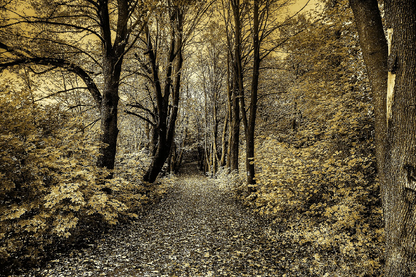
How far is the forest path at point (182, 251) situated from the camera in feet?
12.5

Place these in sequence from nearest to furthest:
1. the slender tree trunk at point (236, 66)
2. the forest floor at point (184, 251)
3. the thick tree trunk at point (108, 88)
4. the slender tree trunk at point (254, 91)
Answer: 1. the forest floor at point (184, 251)
2. the thick tree trunk at point (108, 88)
3. the slender tree trunk at point (254, 91)
4. the slender tree trunk at point (236, 66)

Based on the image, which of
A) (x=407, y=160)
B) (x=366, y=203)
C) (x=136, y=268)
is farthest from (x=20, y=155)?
(x=366, y=203)

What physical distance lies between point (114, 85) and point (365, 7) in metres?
7.06

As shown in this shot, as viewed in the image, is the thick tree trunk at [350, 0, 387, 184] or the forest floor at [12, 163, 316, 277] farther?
the forest floor at [12, 163, 316, 277]

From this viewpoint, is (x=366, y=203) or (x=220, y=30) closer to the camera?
(x=366, y=203)

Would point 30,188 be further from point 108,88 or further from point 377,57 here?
point 377,57

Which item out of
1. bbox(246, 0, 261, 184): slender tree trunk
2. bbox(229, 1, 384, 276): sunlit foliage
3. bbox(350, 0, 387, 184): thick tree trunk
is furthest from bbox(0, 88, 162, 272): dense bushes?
bbox(246, 0, 261, 184): slender tree trunk

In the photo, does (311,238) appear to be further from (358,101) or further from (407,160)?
(358,101)

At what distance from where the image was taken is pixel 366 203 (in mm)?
4473

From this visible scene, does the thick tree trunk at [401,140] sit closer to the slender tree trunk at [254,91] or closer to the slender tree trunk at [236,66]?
the slender tree trunk at [254,91]

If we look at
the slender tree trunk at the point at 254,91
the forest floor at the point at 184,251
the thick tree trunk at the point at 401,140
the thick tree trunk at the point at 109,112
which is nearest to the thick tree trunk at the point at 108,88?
the thick tree trunk at the point at 109,112

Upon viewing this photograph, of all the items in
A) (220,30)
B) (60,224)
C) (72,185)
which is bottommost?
(60,224)

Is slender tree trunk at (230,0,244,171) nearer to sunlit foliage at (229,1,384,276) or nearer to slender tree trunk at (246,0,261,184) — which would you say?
slender tree trunk at (246,0,261,184)

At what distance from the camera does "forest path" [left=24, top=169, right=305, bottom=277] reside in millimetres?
3807
